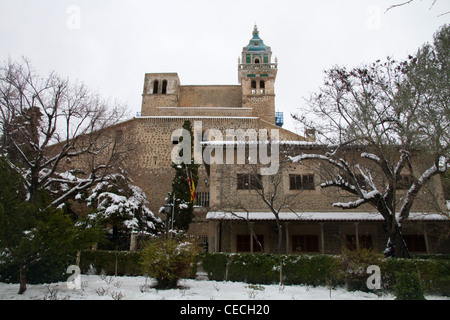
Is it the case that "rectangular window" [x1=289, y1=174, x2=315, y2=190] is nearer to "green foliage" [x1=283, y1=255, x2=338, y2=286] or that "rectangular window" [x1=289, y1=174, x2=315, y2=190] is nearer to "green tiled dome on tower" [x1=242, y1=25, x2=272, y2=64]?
"green foliage" [x1=283, y1=255, x2=338, y2=286]

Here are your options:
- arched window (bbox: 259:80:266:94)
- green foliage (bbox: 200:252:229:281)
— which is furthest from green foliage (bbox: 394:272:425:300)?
arched window (bbox: 259:80:266:94)

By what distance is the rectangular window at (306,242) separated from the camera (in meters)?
16.3

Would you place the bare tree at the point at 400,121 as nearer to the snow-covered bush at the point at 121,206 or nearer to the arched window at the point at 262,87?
the snow-covered bush at the point at 121,206

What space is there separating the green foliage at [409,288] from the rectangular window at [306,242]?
9.10 metres

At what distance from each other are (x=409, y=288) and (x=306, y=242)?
9.36 m

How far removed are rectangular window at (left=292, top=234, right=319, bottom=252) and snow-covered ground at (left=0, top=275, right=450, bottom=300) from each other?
670 centimetres

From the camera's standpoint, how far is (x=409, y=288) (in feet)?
23.6

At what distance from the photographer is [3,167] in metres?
7.36

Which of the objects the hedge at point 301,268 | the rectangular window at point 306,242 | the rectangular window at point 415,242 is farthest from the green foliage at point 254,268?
the rectangular window at point 415,242

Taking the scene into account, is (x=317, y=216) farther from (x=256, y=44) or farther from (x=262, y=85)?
(x=256, y=44)
